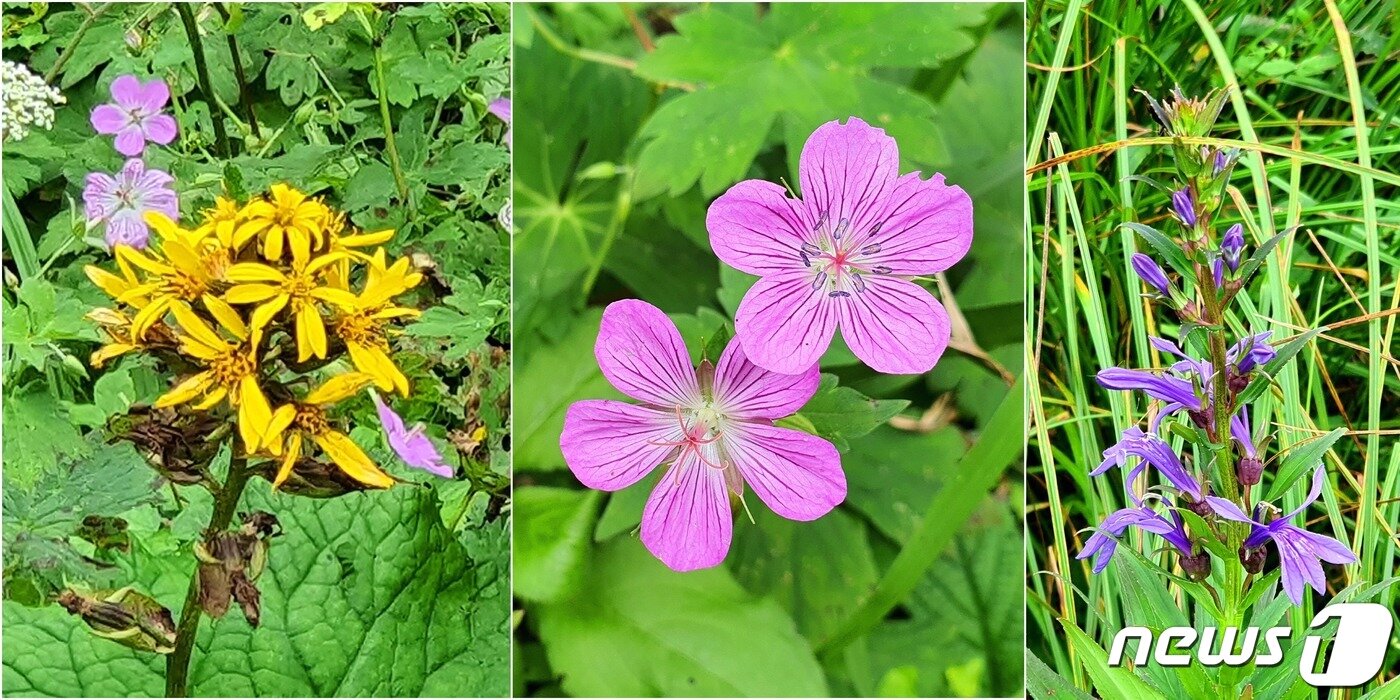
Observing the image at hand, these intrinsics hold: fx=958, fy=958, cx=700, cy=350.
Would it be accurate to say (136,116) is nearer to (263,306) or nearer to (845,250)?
(263,306)

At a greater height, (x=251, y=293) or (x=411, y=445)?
(x=251, y=293)

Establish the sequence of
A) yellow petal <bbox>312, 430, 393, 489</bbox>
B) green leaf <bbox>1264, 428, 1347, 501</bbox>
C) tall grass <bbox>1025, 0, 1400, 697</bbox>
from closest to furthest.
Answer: green leaf <bbox>1264, 428, 1347, 501</bbox> → tall grass <bbox>1025, 0, 1400, 697</bbox> → yellow petal <bbox>312, 430, 393, 489</bbox>

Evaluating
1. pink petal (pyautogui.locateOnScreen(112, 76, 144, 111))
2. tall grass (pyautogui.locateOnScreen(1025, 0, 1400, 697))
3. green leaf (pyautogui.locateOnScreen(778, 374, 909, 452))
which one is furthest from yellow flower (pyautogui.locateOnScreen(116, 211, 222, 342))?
tall grass (pyautogui.locateOnScreen(1025, 0, 1400, 697))

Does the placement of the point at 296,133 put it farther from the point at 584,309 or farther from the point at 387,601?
the point at 387,601

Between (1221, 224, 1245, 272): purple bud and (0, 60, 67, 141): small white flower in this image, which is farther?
(0, 60, 67, 141): small white flower

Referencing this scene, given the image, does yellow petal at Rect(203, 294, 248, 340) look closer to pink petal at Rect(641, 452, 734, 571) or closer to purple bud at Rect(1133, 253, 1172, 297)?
pink petal at Rect(641, 452, 734, 571)

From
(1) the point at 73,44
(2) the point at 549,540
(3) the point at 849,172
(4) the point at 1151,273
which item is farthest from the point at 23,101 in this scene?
(4) the point at 1151,273

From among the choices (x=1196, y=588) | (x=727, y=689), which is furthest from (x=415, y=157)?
(x=1196, y=588)
